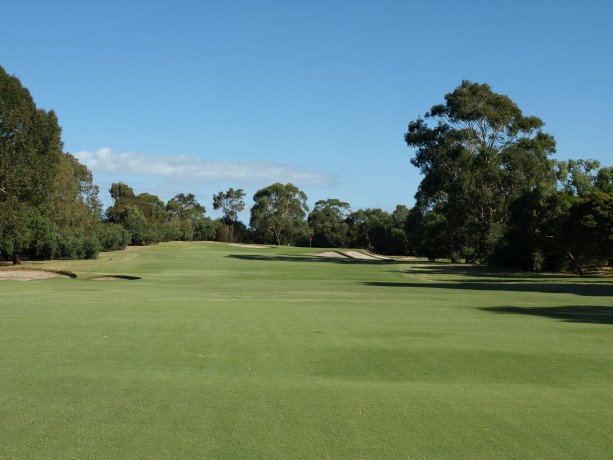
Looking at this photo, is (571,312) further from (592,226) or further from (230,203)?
(230,203)

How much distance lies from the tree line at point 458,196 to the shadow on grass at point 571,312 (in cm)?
1939

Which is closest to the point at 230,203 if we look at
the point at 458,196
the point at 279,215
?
the point at 279,215

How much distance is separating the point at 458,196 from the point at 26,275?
134 feet

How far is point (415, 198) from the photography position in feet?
224

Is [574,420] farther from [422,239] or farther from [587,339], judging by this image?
[422,239]

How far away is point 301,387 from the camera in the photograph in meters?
7.60

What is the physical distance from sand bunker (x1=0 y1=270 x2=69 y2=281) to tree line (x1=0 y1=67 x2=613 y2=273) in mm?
5046

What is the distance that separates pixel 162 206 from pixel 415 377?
145 metres

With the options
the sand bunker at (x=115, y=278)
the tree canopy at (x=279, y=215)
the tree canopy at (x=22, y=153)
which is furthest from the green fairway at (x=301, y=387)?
the tree canopy at (x=279, y=215)

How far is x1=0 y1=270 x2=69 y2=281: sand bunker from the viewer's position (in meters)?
35.6

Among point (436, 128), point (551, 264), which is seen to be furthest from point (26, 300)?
point (436, 128)

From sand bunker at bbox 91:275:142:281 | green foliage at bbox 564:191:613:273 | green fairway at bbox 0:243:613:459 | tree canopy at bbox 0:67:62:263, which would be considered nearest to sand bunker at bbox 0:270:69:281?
sand bunker at bbox 91:275:142:281

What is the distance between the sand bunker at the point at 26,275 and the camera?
1403 inches

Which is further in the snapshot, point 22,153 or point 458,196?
point 458,196
